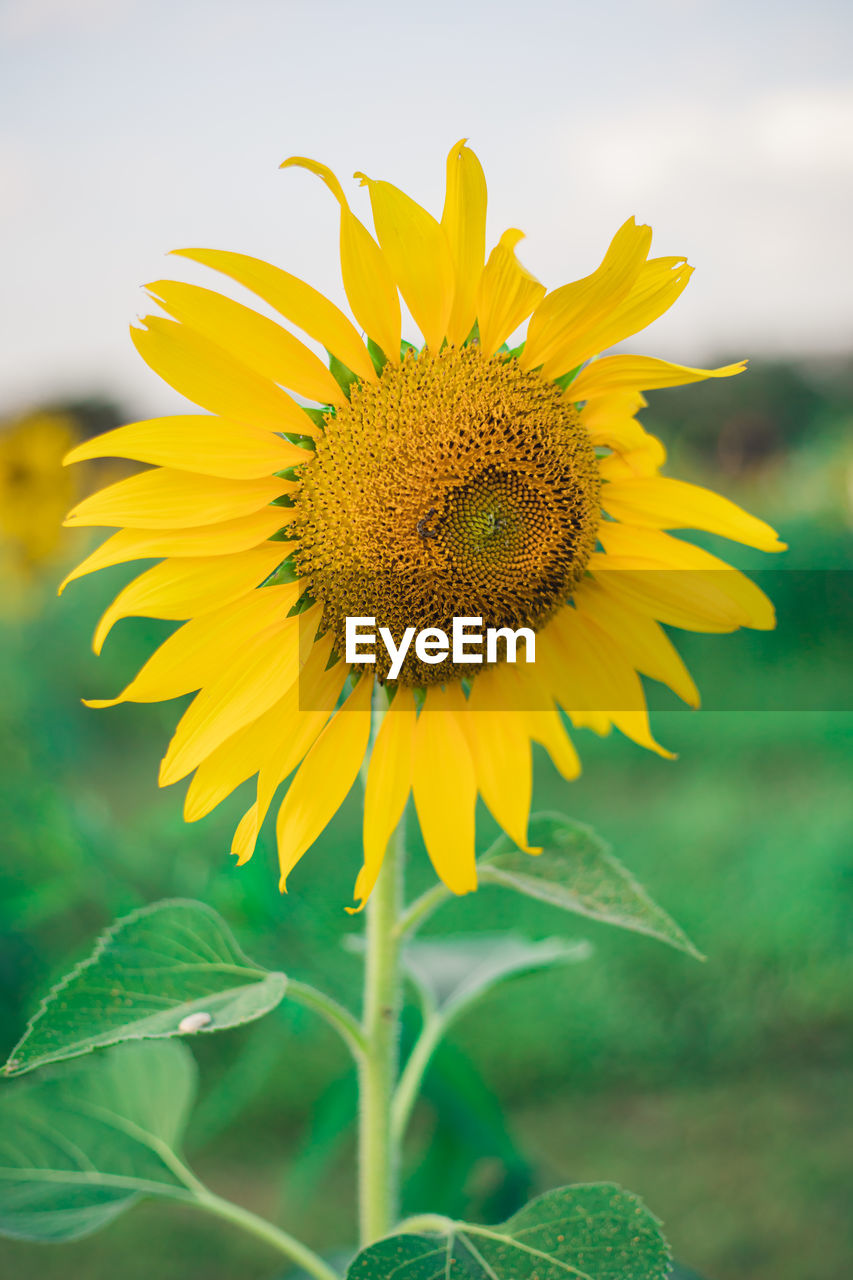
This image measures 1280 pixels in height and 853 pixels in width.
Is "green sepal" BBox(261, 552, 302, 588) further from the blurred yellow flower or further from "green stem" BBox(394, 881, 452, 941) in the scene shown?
the blurred yellow flower

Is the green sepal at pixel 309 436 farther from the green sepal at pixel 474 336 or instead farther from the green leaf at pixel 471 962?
the green leaf at pixel 471 962

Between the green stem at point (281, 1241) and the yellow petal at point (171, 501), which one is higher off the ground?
the yellow petal at point (171, 501)

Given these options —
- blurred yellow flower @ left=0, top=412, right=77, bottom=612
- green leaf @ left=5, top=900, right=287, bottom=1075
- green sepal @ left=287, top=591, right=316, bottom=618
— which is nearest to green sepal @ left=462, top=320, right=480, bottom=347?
green sepal @ left=287, top=591, right=316, bottom=618

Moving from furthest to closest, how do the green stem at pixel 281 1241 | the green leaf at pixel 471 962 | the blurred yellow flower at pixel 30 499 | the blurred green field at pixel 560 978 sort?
the blurred yellow flower at pixel 30 499 < the blurred green field at pixel 560 978 < the green leaf at pixel 471 962 < the green stem at pixel 281 1241

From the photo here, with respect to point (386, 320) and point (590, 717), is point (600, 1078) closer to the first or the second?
point (590, 717)

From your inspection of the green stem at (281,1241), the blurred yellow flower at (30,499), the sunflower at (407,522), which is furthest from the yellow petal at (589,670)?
the blurred yellow flower at (30,499)

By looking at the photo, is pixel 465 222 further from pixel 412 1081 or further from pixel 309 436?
pixel 412 1081
